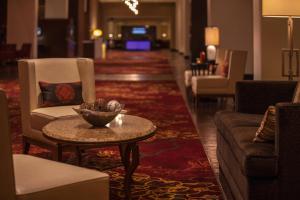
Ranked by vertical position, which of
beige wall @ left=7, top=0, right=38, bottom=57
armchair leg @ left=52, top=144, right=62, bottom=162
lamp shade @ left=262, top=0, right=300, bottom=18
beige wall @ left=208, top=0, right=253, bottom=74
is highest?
beige wall @ left=7, top=0, right=38, bottom=57

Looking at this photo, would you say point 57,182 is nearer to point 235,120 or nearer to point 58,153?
point 58,153

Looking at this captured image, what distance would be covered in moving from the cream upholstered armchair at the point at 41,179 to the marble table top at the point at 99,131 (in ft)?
1.66

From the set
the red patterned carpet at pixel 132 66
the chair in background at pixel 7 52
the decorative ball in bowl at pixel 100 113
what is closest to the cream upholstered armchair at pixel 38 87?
the decorative ball in bowl at pixel 100 113

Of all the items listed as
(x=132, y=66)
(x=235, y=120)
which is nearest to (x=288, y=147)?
(x=235, y=120)

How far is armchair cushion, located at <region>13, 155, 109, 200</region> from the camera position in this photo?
8.32 ft

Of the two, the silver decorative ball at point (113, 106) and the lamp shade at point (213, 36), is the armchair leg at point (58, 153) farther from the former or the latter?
the lamp shade at point (213, 36)

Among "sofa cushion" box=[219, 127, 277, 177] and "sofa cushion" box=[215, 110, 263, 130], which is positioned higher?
"sofa cushion" box=[215, 110, 263, 130]

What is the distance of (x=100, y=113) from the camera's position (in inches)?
145

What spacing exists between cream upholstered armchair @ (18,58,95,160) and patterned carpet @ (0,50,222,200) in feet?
1.12

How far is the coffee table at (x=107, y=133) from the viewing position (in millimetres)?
3379

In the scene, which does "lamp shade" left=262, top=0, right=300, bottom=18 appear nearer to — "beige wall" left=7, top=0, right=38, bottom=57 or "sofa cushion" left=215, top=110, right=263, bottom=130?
"sofa cushion" left=215, top=110, right=263, bottom=130

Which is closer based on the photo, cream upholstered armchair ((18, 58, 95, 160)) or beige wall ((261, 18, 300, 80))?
cream upholstered armchair ((18, 58, 95, 160))

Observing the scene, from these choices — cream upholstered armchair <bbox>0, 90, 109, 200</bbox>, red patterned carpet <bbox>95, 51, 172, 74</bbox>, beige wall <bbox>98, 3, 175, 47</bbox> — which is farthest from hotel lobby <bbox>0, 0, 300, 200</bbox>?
beige wall <bbox>98, 3, 175, 47</bbox>

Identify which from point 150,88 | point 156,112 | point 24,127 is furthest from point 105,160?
point 150,88
